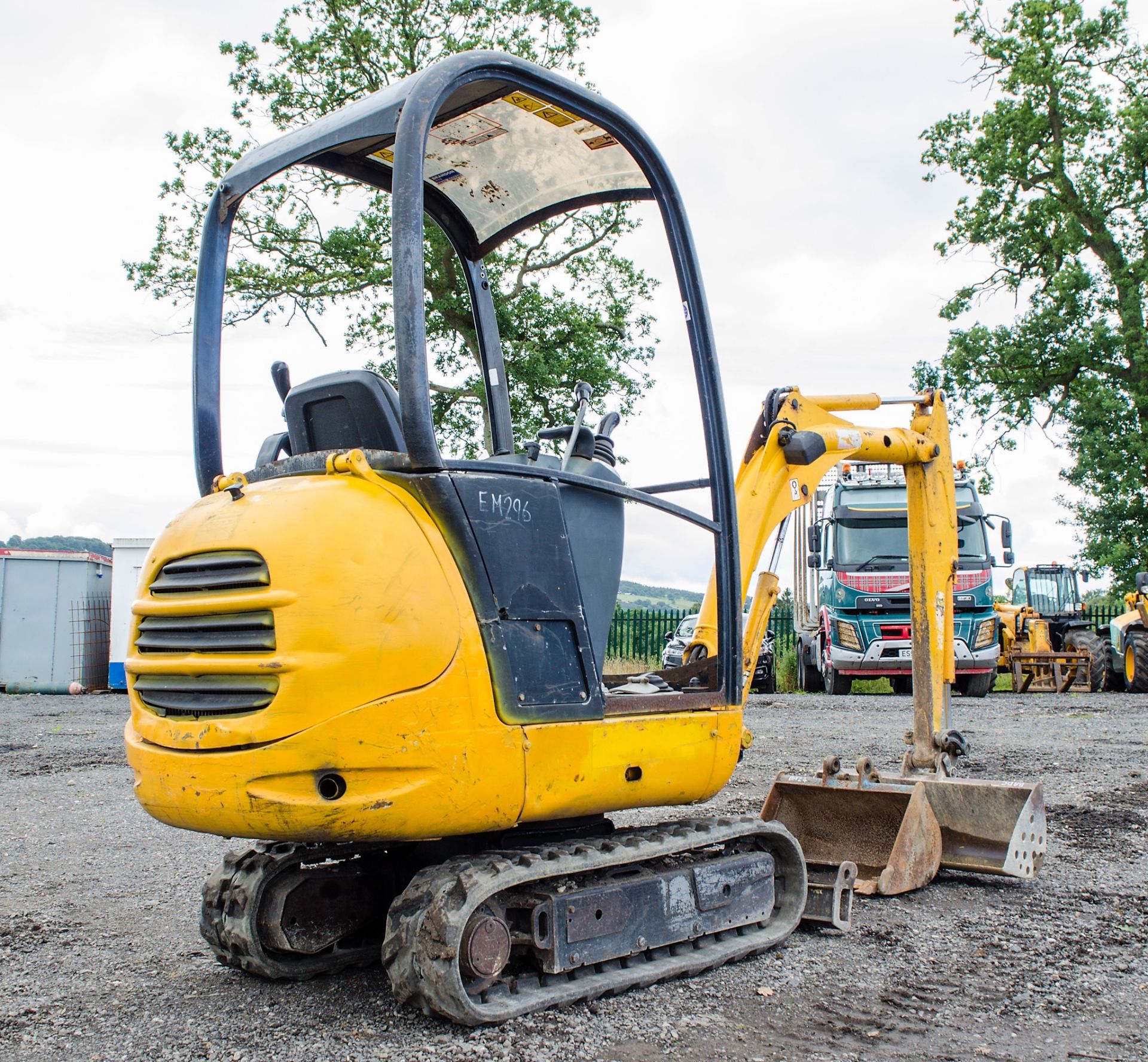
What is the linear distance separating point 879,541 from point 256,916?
13925mm

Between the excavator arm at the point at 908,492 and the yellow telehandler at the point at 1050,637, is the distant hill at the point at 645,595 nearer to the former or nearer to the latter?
the excavator arm at the point at 908,492

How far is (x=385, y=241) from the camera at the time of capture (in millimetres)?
20719

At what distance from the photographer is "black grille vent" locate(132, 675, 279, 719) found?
10.3 feet

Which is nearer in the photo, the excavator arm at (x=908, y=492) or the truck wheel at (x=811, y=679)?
the excavator arm at (x=908, y=492)

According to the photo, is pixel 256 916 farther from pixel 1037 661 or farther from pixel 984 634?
pixel 1037 661

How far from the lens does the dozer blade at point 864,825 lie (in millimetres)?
5066

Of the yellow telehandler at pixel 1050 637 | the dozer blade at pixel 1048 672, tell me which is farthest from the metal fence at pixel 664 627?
the dozer blade at pixel 1048 672

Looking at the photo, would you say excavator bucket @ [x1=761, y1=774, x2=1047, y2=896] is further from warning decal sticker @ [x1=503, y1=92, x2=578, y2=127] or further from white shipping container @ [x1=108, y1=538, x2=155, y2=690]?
white shipping container @ [x1=108, y1=538, x2=155, y2=690]

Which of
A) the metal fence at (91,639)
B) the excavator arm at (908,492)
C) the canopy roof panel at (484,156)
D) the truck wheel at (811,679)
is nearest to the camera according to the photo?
the canopy roof panel at (484,156)

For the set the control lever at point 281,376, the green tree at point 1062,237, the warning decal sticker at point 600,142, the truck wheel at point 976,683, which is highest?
the green tree at point 1062,237

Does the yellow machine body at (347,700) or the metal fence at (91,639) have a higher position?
the metal fence at (91,639)

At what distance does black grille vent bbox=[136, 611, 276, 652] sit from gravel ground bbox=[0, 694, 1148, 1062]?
3.71 feet

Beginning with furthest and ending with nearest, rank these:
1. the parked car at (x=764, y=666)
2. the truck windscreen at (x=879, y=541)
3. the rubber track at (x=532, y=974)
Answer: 1. the parked car at (x=764, y=666)
2. the truck windscreen at (x=879, y=541)
3. the rubber track at (x=532, y=974)

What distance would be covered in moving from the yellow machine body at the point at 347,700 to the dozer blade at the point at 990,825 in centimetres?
269
